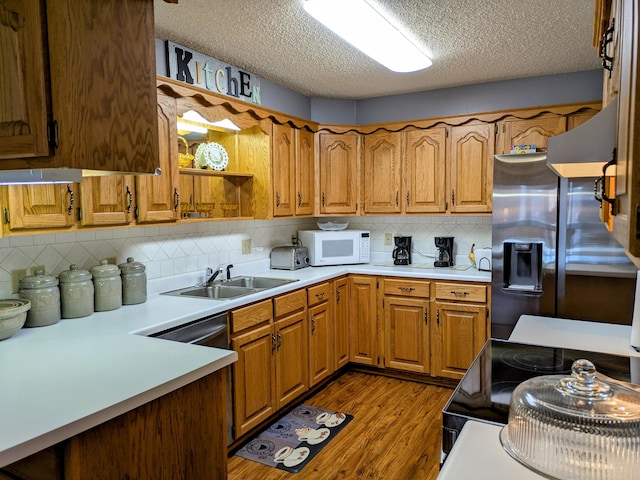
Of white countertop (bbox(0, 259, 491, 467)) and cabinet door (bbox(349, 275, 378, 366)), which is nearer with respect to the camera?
white countertop (bbox(0, 259, 491, 467))

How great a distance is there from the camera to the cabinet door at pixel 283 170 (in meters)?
3.57

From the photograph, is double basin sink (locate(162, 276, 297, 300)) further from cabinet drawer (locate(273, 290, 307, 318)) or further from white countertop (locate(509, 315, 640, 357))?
white countertop (locate(509, 315, 640, 357))

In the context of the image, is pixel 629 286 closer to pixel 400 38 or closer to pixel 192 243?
pixel 400 38

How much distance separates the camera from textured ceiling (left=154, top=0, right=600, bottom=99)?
2.29 metres

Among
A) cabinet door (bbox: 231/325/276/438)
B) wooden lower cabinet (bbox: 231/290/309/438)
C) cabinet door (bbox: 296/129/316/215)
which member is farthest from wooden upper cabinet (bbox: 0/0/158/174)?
cabinet door (bbox: 296/129/316/215)

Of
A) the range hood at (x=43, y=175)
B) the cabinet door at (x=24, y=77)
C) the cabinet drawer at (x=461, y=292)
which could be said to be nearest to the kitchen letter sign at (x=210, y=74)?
the range hood at (x=43, y=175)

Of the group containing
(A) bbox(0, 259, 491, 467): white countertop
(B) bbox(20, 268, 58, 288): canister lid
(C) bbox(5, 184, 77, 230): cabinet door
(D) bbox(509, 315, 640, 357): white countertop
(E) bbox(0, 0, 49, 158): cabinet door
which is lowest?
(D) bbox(509, 315, 640, 357): white countertop

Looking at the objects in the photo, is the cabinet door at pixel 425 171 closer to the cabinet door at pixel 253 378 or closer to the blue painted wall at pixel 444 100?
the blue painted wall at pixel 444 100

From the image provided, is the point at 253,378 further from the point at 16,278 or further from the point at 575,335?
the point at 575,335

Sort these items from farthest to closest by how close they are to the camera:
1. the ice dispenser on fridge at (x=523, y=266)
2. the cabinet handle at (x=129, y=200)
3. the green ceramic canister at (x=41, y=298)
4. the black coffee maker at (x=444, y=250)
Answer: the black coffee maker at (x=444, y=250)
the ice dispenser on fridge at (x=523, y=266)
the cabinet handle at (x=129, y=200)
the green ceramic canister at (x=41, y=298)

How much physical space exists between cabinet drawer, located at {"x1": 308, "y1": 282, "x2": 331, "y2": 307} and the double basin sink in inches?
9.0

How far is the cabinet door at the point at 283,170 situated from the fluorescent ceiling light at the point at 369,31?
3.27 ft

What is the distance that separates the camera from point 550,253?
3.13m

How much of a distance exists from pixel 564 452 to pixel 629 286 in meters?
2.42
